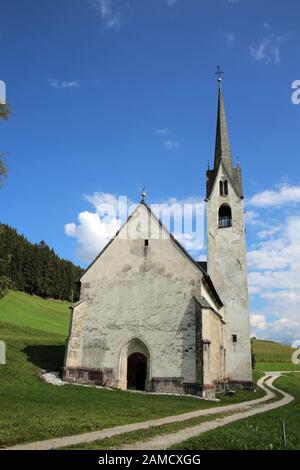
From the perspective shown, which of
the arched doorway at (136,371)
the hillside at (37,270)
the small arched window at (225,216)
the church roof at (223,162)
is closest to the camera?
the arched doorway at (136,371)

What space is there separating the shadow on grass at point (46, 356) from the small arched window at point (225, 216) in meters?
18.4

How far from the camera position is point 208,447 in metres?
8.55

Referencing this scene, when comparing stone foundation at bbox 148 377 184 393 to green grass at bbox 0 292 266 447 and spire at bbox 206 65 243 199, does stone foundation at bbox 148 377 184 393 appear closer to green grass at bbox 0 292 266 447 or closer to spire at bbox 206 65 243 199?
green grass at bbox 0 292 266 447

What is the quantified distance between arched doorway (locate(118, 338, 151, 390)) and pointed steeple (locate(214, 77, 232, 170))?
21203 millimetres

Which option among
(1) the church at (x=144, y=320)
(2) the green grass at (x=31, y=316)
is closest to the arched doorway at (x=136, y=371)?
(1) the church at (x=144, y=320)

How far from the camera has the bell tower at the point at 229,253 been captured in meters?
32.8

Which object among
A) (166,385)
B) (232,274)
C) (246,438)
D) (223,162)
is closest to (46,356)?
(166,385)

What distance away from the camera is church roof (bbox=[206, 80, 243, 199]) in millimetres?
37625

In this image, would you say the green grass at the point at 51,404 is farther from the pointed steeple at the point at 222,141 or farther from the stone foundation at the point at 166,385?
the pointed steeple at the point at 222,141

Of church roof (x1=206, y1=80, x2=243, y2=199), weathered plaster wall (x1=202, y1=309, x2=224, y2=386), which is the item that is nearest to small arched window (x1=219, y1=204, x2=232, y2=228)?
church roof (x1=206, y1=80, x2=243, y2=199)

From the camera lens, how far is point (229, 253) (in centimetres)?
3531

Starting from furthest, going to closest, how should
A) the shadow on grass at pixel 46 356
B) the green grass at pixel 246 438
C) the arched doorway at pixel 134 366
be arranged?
the shadow on grass at pixel 46 356 → the arched doorway at pixel 134 366 → the green grass at pixel 246 438

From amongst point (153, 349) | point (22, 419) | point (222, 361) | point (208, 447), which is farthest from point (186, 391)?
point (208, 447)
